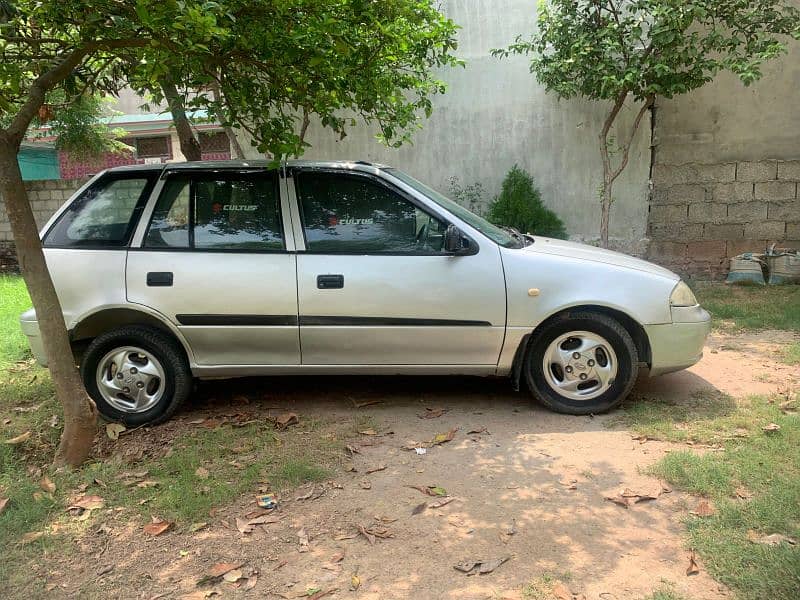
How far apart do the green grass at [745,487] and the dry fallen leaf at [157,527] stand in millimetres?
2496

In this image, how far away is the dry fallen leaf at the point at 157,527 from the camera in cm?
312

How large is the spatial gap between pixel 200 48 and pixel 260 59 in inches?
27.2

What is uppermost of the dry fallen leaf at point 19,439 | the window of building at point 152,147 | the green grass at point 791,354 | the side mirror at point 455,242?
the window of building at point 152,147

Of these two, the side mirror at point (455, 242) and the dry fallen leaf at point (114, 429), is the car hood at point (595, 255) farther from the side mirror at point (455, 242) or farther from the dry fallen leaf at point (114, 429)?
the dry fallen leaf at point (114, 429)

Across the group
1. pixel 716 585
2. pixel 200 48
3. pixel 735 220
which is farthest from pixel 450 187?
pixel 716 585

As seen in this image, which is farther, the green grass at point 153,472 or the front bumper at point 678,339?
the front bumper at point 678,339

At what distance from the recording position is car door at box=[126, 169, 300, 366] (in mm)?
4273

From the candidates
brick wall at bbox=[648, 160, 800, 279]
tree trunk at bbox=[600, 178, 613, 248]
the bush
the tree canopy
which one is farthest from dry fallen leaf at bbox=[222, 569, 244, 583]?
brick wall at bbox=[648, 160, 800, 279]

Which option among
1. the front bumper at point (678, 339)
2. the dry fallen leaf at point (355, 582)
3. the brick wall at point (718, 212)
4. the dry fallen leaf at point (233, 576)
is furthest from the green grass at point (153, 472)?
the brick wall at point (718, 212)

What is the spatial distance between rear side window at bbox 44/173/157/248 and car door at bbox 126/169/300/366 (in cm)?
14

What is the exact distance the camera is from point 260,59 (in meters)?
3.89

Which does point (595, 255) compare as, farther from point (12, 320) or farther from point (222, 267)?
point (12, 320)

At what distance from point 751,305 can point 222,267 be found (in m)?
6.35

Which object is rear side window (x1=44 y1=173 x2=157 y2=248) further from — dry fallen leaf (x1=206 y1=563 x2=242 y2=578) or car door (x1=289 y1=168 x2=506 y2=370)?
dry fallen leaf (x1=206 y1=563 x2=242 y2=578)
